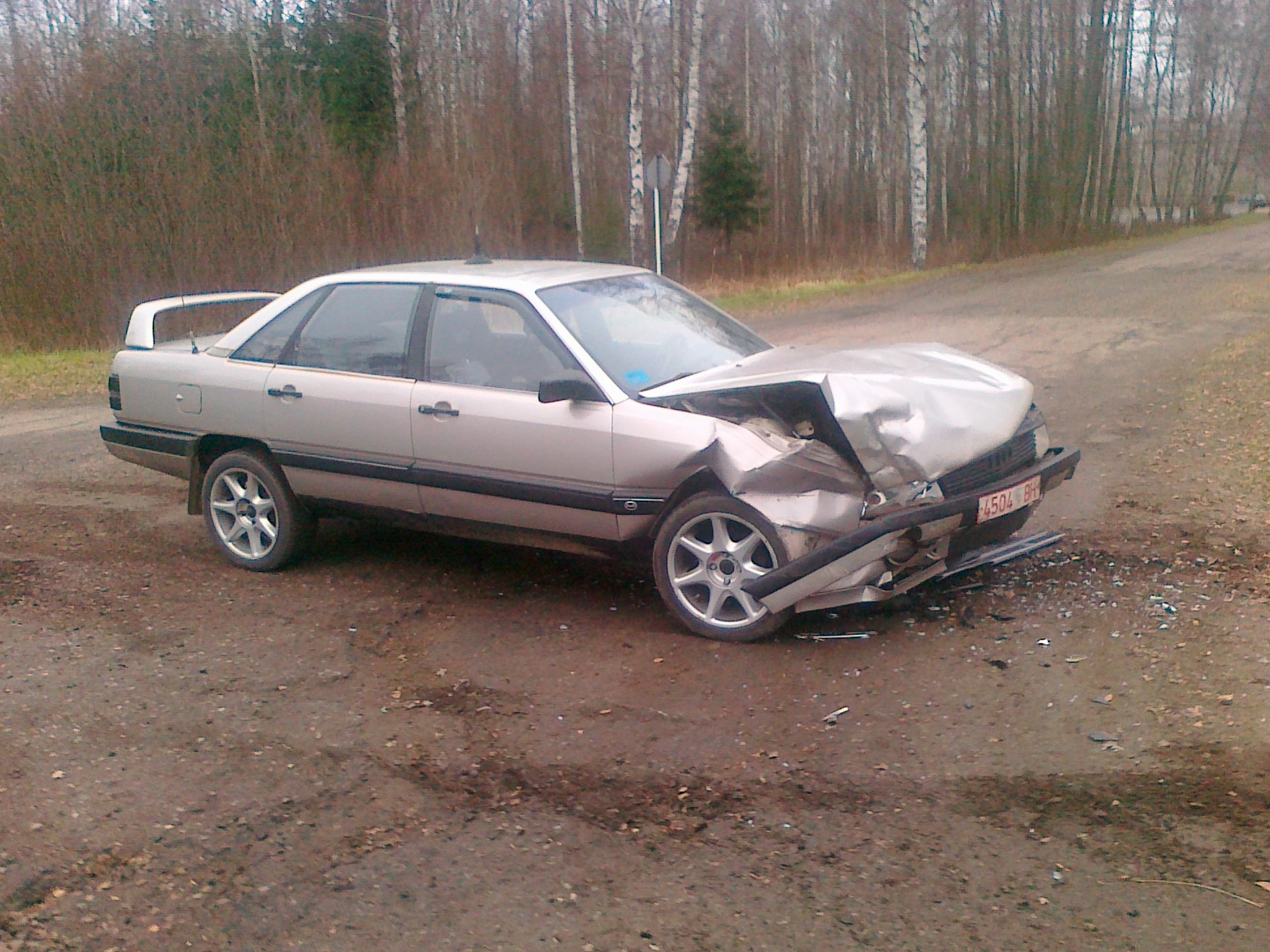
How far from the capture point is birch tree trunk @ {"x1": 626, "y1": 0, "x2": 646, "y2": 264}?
25.0 m

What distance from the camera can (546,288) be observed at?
584cm

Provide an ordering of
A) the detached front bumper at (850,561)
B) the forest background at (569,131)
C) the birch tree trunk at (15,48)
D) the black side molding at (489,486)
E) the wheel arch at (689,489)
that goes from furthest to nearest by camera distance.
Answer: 1. the forest background at (569,131)
2. the birch tree trunk at (15,48)
3. the black side molding at (489,486)
4. the wheel arch at (689,489)
5. the detached front bumper at (850,561)

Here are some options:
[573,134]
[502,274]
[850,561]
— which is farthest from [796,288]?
[850,561]

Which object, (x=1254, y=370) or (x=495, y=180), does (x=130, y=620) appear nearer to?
(x=1254, y=370)

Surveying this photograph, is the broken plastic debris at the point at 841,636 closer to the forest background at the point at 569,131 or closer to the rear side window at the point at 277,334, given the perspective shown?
the rear side window at the point at 277,334

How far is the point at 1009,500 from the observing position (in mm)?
5137

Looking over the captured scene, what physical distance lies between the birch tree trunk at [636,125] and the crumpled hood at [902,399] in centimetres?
2120

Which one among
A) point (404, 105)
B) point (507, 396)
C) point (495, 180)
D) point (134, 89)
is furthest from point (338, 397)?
point (404, 105)

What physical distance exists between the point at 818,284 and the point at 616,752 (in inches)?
935

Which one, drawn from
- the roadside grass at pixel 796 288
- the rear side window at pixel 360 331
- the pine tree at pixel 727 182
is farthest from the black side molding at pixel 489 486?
the pine tree at pixel 727 182

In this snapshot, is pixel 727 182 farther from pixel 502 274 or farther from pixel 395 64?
pixel 502 274

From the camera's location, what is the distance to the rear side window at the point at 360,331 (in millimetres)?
6016

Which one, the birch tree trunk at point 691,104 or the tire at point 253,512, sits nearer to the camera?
the tire at point 253,512

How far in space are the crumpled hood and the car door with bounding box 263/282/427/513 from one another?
4.61 feet
